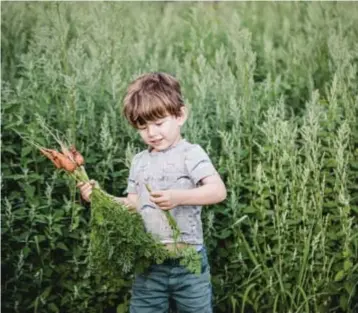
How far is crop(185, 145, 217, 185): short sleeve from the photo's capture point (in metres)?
2.85

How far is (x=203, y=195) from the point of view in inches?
109

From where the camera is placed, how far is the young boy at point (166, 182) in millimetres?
2867

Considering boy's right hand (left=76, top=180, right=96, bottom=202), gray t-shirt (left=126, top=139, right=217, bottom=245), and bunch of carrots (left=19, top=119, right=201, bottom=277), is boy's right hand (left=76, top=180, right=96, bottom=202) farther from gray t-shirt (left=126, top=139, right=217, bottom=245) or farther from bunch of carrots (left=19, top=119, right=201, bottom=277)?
gray t-shirt (left=126, top=139, right=217, bottom=245)

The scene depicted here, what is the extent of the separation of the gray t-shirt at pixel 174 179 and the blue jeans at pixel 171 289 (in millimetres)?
123

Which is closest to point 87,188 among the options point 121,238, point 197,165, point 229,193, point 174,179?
point 121,238

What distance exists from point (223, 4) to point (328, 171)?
299cm

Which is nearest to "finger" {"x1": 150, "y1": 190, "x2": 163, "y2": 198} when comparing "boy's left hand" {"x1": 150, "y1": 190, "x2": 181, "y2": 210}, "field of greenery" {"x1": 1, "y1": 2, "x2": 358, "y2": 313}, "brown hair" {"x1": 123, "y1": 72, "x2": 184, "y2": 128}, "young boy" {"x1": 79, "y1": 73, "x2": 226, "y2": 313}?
"boy's left hand" {"x1": 150, "y1": 190, "x2": 181, "y2": 210}

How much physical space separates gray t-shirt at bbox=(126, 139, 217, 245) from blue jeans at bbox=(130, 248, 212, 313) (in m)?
0.12

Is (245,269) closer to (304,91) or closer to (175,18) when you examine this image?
(304,91)

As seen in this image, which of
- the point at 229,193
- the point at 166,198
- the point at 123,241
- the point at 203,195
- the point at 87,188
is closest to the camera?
the point at 166,198

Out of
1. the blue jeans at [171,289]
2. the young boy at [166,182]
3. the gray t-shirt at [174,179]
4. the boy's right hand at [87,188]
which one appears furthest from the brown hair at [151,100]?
the blue jeans at [171,289]

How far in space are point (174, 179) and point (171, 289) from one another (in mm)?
451

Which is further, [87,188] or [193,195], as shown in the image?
[87,188]

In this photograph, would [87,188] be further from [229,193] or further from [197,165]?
[229,193]
